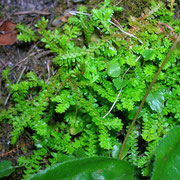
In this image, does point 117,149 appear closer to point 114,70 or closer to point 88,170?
point 88,170

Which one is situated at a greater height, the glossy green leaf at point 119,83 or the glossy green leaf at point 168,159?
the glossy green leaf at point 119,83

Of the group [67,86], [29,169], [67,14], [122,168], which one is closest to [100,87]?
[67,86]

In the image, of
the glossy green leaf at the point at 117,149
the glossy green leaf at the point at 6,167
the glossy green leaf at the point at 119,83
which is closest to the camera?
the glossy green leaf at the point at 119,83

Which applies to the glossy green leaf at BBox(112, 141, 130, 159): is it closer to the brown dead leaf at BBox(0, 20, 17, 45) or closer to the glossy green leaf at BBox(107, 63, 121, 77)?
the glossy green leaf at BBox(107, 63, 121, 77)

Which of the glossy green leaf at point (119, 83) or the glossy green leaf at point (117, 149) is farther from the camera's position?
the glossy green leaf at point (117, 149)

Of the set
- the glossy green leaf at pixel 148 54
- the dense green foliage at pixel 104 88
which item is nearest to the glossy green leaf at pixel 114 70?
the dense green foliage at pixel 104 88

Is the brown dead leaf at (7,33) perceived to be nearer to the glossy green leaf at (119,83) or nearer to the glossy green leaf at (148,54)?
the glossy green leaf at (119,83)

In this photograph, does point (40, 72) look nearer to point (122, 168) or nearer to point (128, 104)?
point (128, 104)

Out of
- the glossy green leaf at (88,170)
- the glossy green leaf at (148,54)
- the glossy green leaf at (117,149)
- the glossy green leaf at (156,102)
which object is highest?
the glossy green leaf at (148,54)

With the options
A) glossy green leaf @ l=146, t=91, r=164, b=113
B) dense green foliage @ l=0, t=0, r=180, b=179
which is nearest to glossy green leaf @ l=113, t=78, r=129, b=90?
dense green foliage @ l=0, t=0, r=180, b=179

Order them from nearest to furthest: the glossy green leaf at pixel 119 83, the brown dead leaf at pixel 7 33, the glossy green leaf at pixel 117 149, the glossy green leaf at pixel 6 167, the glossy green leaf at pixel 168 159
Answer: the glossy green leaf at pixel 168 159
the glossy green leaf at pixel 119 83
the glossy green leaf at pixel 117 149
the glossy green leaf at pixel 6 167
the brown dead leaf at pixel 7 33
